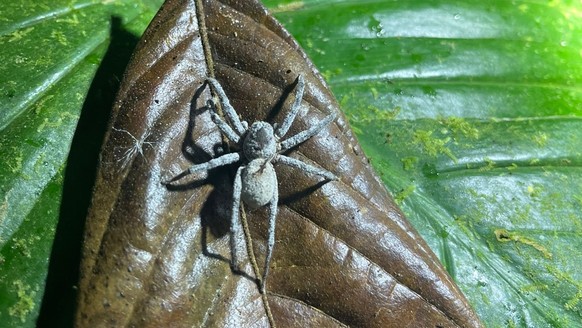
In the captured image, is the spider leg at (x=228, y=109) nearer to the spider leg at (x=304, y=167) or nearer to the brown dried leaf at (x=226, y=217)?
the brown dried leaf at (x=226, y=217)

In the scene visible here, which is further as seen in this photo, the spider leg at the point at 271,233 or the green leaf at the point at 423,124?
the green leaf at the point at 423,124

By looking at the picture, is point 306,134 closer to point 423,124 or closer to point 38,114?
point 423,124

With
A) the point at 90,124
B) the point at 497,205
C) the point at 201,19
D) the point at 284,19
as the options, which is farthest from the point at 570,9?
the point at 90,124

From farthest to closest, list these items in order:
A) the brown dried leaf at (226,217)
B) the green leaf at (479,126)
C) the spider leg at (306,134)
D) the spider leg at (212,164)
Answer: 1. the green leaf at (479,126)
2. the spider leg at (306,134)
3. the spider leg at (212,164)
4. the brown dried leaf at (226,217)

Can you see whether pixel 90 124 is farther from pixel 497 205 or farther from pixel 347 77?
pixel 497 205

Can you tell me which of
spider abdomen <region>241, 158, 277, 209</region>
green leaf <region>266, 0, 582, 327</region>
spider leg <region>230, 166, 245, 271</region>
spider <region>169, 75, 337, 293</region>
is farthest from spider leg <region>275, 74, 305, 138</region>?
green leaf <region>266, 0, 582, 327</region>

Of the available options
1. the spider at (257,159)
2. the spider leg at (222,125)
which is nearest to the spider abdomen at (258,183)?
the spider at (257,159)

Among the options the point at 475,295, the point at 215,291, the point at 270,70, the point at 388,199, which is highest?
the point at 270,70
